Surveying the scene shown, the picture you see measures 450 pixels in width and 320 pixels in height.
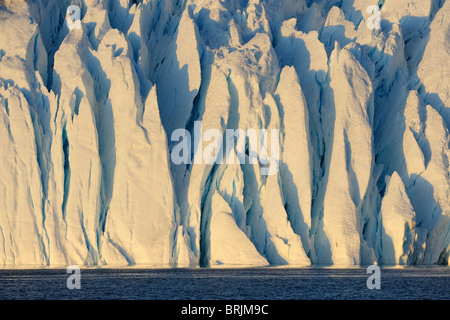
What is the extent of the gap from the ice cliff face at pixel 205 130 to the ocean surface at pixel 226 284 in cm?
221

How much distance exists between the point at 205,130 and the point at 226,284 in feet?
36.5

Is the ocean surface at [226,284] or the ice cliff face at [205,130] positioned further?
the ice cliff face at [205,130]

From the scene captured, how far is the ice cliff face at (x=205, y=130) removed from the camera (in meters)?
41.3

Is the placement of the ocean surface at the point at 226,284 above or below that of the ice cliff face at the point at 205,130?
below

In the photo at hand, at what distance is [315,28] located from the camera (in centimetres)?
5184

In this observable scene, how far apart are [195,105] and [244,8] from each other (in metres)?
7.24

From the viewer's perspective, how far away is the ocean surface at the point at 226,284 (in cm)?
3072

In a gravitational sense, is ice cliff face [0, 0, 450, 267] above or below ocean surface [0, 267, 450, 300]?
above

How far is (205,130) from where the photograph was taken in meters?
43.6

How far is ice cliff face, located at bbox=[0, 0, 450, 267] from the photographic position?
4134 cm

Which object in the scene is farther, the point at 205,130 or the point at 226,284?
the point at 205,130

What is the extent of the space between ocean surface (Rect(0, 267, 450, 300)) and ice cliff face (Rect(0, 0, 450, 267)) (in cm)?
221

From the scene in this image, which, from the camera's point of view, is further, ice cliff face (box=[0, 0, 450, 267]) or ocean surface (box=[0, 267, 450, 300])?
ice cliff face (box=[0, 0, 450, 267])

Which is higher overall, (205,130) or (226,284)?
(205,130)
